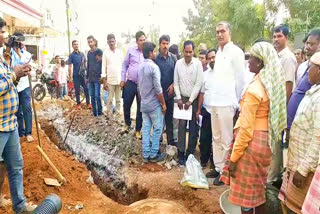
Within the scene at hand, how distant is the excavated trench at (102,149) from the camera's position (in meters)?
4.48

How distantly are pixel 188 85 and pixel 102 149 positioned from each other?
2413 millimetres

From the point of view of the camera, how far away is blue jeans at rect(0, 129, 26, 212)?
106 inches

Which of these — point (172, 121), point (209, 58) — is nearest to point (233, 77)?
point (209, 58)

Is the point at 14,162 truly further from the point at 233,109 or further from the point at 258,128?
the point at 233,109

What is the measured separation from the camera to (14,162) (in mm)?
2771

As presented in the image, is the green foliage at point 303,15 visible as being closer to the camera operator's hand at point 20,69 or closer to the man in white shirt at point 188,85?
the man in white shirt at point 188,85

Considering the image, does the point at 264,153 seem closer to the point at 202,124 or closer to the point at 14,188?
the point at 202,124

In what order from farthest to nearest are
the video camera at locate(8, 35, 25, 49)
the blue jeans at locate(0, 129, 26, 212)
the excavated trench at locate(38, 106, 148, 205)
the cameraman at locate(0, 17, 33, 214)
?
1. the excavated trench at locate(38, 106, 148, 205)
2. the video camera at locate(8, 35, 25, 49)
3. the blue jeans at locate(0, 129, 26, 212)
4. the cameraman at locate(0, 17, 33, 214)

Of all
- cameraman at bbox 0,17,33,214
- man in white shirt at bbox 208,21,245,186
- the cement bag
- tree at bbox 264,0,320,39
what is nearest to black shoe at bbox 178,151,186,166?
the cement bag

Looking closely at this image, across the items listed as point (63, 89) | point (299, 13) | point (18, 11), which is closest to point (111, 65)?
point (63, 89)

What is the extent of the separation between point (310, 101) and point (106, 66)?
4912mm

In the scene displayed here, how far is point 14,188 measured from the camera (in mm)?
2809

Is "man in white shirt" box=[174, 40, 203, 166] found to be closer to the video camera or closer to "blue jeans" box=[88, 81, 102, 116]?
the video camera

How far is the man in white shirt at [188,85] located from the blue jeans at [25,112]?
246cm
